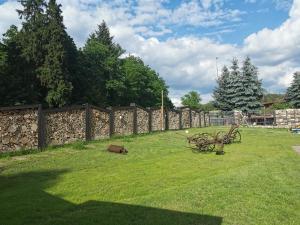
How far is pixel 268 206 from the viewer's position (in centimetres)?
733

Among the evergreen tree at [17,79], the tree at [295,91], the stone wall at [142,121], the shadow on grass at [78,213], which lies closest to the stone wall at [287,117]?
the tree at [295,91]

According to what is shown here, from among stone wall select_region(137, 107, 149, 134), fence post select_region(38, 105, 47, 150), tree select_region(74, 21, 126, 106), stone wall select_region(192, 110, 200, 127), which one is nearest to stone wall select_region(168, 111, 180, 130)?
stone wall select_region(192, 110, 200, 127)

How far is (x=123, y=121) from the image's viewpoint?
25094 mm

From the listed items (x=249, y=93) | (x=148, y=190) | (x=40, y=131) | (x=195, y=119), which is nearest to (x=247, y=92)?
(x=249, y=93)

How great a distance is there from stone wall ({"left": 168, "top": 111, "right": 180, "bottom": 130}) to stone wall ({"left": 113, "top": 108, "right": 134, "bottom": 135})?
848 cm

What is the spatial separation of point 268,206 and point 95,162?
7.62m

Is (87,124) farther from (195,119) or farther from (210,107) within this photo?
(210,107)

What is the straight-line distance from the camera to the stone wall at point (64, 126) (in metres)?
18.0

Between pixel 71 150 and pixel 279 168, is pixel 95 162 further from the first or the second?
pixel 279 168

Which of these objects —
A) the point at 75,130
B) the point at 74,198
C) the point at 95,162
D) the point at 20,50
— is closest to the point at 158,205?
the point at 74,198

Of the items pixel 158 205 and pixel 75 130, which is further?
pixel 75 130

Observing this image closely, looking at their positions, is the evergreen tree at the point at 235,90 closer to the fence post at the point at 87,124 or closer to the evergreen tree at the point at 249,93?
the evergreen tree at the point at 249,93

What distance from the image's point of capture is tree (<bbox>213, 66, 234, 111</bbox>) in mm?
60787

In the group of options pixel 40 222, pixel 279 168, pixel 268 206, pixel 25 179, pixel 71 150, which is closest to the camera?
pixel 40 222
